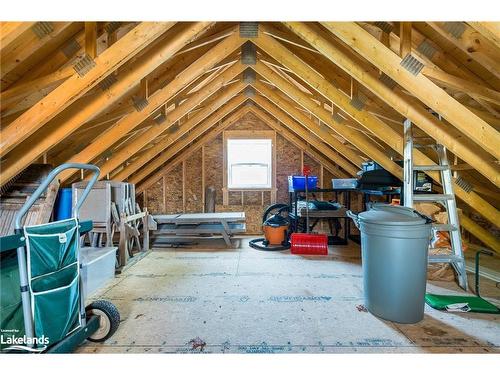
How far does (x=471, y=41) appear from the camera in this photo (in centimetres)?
181

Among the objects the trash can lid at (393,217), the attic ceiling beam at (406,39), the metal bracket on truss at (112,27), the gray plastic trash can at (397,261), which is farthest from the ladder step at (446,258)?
the metal bracket on truss at (112,27)

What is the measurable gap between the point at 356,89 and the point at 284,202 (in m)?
3.52

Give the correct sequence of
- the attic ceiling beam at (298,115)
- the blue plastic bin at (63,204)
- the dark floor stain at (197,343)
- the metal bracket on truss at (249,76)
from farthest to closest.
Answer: the attic ceiling beam at (298,115) → the metal bracket on truss at (249,76) → the blue plastic bin at (63,204) → the dark floor stain at (197,343)

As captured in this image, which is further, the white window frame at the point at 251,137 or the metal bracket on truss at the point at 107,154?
the white window frame at the point at 251,137

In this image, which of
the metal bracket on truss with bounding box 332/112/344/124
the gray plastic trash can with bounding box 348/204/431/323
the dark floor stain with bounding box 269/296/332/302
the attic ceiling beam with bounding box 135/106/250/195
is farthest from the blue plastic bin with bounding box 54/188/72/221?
the metal bracket on truss with bounding box 332/112/344/124

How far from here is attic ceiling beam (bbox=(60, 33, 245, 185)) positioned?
3000 millimetres

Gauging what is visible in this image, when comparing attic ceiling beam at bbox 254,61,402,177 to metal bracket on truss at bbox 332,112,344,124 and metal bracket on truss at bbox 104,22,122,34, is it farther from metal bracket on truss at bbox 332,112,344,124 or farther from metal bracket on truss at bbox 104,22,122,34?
metal bracket on truss at bbox 104,22,122,34

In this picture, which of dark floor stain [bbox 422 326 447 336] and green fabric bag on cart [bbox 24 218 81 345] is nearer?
green fabric bag on cart [bbox 24 218 81 345]

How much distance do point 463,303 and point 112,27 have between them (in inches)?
161

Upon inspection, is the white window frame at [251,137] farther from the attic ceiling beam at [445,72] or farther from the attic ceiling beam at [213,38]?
the attic ceiling beam at [445,72]

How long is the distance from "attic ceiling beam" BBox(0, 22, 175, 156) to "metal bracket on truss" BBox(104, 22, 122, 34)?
0.31m

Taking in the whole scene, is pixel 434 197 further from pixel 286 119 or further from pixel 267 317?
pixel 286 119

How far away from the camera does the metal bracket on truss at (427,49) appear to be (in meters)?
2.19

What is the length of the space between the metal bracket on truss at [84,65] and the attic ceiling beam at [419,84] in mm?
1931
